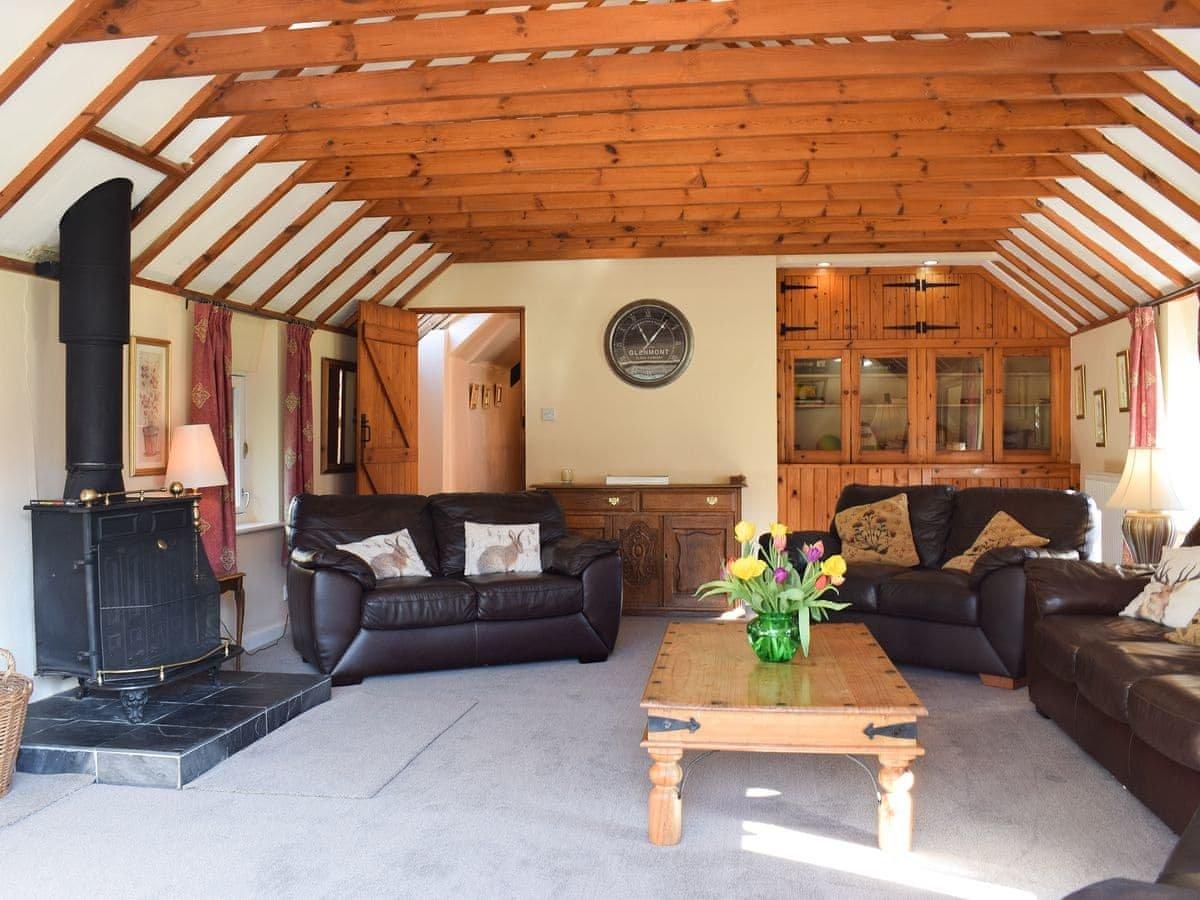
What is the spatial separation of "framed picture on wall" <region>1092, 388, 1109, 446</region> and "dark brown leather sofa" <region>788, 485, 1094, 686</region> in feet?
7.61

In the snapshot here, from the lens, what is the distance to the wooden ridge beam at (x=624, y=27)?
11.6ft

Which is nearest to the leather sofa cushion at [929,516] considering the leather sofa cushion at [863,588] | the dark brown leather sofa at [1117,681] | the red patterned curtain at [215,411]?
the leather sofa cushion at [863,588]

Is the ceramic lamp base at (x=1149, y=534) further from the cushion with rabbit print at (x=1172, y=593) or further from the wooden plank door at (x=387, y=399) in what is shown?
the wooden plank door at (x=387, y=399)

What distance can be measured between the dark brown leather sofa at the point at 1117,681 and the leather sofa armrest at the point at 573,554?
2148mm

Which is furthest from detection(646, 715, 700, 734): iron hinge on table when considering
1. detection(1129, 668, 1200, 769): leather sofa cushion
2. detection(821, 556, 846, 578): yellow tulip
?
detection(1129, 668, 1200, 769): leather sofa cushion

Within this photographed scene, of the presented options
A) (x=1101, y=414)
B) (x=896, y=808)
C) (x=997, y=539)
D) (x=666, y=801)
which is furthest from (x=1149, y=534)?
(x=666, y=801)

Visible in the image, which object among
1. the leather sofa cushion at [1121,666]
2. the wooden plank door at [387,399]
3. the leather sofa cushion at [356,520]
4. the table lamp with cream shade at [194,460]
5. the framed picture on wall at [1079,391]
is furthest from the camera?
the framed picture on wall at [1079,391]

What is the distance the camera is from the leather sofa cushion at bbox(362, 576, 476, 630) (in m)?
5.30

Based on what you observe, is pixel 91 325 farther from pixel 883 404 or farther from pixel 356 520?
pixel 883 404

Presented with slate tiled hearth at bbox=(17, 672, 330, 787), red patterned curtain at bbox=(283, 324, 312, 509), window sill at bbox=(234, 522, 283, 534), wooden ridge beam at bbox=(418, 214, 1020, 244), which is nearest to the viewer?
slate tiled hearth at bbox=(17, 672, 330, 787)

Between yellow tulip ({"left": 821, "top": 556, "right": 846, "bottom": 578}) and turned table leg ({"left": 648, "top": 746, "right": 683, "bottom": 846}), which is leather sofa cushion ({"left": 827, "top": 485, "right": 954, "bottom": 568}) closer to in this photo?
yellow tulip ({"left": 821, "top": 556, "right": 846, "bottom": 578})

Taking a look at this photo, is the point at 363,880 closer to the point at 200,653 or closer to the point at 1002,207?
the point at 200,653

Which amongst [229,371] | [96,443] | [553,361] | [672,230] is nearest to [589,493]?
[553,361]

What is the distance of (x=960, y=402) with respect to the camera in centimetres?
892
